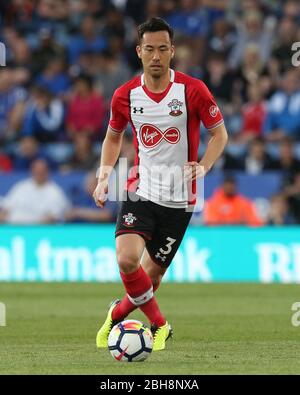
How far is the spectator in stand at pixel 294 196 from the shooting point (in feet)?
59.0

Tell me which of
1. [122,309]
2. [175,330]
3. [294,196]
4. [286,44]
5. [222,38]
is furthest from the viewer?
[222,38]

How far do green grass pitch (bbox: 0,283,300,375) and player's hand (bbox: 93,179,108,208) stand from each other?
1.16 metres

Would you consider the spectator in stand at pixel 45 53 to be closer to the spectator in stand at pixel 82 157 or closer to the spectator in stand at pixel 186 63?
the spectator in stand at pixel 186 63

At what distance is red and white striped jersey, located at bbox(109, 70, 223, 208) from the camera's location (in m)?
9.01

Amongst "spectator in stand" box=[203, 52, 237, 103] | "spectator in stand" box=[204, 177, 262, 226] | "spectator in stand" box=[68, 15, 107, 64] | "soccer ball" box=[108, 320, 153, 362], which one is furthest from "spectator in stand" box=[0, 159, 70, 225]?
"soccer ball" box=[108, 320, 153, 362]

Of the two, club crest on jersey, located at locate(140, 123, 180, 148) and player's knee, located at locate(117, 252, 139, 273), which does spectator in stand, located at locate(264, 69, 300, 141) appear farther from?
player's knee, located at locate(117, 252, 139, 273)

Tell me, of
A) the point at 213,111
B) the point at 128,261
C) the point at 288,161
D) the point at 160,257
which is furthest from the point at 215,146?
the point at 288,161

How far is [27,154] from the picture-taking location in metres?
19.5

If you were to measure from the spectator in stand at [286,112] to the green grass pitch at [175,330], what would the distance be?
389 cm

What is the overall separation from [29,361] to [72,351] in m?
0.75

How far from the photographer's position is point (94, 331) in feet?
34.4

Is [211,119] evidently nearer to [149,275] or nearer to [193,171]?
[193,171]

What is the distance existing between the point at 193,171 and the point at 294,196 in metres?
9.63
